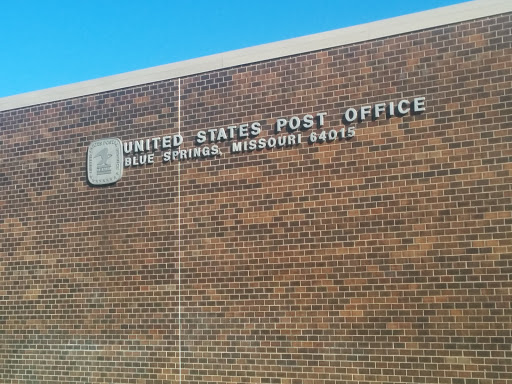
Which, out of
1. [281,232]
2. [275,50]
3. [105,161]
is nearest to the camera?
[281,232]

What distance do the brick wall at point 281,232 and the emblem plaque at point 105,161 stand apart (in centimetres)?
18

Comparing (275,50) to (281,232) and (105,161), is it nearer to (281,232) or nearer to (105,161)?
(281,232)

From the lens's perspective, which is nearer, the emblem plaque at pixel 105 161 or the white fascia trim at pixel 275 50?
the white fascia trim at pixel 275 50

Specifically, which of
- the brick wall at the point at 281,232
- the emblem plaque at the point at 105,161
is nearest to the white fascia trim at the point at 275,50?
the brick wall at the point at 281,232

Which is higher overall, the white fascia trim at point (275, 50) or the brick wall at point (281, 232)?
the white fascia trim at point (275, 50)

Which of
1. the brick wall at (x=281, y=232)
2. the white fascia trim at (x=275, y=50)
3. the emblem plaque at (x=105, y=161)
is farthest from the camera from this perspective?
the emblem plaque at (x=105, y=161)

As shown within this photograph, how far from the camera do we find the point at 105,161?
14.3m

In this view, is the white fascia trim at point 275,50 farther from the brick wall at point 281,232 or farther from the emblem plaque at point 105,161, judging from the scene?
the emblem plaque at point 105,161

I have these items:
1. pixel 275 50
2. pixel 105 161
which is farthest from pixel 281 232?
pixel 105 161

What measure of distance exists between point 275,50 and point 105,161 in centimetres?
414

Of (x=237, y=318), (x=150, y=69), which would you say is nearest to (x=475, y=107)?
(x=237, y=318)

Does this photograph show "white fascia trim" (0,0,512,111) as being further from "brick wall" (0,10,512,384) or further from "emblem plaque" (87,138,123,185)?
"emblem plaque" (87,138,123,185)

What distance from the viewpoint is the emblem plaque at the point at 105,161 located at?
1417 centimetres

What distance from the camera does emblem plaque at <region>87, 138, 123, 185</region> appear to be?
14.2 meters
